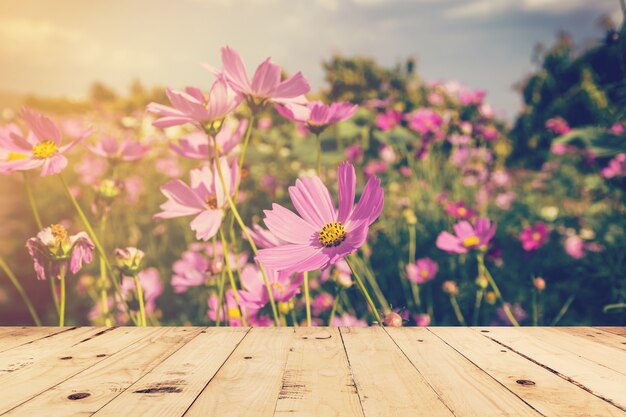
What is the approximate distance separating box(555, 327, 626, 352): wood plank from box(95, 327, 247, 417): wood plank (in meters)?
0.59

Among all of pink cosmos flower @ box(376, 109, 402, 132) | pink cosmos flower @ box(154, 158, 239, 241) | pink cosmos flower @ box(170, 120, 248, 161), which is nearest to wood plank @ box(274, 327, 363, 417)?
pink cosmos flower @ box(154, 158, 239, 241)

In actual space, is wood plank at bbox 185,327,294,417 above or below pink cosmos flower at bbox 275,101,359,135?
below

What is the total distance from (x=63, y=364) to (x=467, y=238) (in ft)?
2.63

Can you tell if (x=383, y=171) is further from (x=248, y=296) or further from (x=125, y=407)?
(x=125, y=407)

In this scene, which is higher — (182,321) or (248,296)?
(248,296)

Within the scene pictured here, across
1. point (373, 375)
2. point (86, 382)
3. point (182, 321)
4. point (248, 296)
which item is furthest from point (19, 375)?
point (182, 321)

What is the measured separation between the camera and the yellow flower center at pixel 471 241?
4.13 feet

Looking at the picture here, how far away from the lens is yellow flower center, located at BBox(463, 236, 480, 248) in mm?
1258

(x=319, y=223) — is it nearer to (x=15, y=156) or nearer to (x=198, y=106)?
(x=198, y=106)

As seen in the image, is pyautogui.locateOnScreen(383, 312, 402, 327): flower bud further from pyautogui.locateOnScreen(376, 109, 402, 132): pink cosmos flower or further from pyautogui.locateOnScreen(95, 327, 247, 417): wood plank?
pyautogui.locateOnScreen(376, 109, 402, 132): pink cosmos flower

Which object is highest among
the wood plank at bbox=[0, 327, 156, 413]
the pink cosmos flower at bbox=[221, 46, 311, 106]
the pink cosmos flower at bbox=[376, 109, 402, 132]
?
the pink cosmos flower at bbox=[376, 109, 402, 132]

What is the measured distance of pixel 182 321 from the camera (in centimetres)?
187

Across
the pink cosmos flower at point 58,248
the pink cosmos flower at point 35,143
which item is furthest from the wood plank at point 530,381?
the pink cosmos flower at point 35,143

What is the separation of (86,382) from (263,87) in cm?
46
